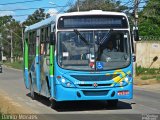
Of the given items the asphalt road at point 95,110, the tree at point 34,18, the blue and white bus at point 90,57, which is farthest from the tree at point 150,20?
the tree at point 34,18

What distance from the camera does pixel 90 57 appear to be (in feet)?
51.1

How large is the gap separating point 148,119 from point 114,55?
280cm

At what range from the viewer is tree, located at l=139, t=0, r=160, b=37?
5984 centimetres

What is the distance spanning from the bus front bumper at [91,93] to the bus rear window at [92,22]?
1.92 m

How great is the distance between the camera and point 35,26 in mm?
19984

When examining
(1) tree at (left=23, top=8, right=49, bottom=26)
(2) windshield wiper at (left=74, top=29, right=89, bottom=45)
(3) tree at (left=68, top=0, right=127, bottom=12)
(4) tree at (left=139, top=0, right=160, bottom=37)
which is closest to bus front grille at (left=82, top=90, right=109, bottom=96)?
(2) windshield wiper at (left=74, top=29, right=89, bottom=45)

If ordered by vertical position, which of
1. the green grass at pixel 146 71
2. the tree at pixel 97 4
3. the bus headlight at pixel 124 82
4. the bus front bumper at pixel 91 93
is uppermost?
the tree at pixel 97 4

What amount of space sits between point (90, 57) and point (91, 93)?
1.09 metres

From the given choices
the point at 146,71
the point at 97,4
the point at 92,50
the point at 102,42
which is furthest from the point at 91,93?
the point at 97,4

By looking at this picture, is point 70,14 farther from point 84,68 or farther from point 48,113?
point 48,113

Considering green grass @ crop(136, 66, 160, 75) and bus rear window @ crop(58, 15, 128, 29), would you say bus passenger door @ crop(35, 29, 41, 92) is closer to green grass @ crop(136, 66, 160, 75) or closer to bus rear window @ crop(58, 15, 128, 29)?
bus rear window @ crop(58, 15, 128, 29)

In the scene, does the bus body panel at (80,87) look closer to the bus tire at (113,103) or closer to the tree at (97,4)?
the bus tire at (113,103)

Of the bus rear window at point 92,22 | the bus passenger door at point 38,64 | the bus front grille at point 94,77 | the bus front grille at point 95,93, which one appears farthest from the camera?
the bus passenger door at point 38,64

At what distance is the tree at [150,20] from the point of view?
196 ft
